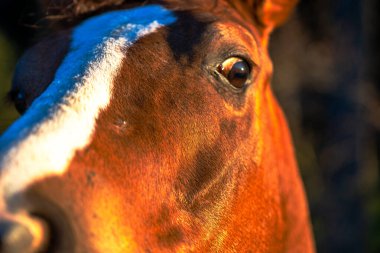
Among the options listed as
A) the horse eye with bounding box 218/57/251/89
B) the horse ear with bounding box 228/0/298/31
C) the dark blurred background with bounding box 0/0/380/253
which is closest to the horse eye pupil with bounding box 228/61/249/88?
the horse eye with bounding box 218/57/251/89

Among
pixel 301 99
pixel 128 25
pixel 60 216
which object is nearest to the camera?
pixel 60 216

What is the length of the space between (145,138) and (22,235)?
560 millimetres

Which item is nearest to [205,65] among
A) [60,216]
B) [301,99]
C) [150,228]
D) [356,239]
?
[150,228]

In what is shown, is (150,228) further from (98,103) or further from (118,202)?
(98,103)

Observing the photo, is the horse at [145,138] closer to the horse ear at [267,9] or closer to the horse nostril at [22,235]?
the horse nostril at [22,235]

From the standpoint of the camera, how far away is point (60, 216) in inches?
61.7

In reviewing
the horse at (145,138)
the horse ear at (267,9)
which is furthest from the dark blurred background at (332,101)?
the horse at (145,138)

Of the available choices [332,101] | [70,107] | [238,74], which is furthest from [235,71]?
[332,101]

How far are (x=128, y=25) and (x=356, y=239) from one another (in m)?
5.04

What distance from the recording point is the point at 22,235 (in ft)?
4.89

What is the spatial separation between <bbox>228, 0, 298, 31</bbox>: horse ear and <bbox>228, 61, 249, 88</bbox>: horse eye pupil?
0.62 m

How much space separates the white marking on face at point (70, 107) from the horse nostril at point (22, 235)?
0.07 m

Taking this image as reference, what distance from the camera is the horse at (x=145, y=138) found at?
161cm

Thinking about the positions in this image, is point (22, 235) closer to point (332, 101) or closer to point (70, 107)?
point (70, 107)
